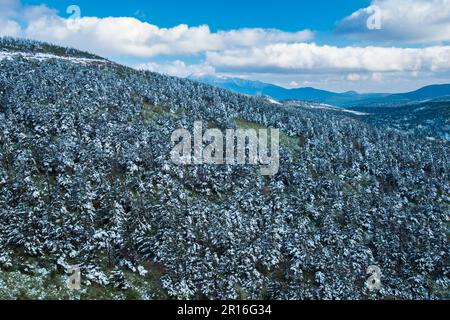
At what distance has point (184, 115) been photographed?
161000 millimetres

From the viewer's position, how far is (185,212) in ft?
280

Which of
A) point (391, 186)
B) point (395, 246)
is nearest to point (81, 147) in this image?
point (395, 246)

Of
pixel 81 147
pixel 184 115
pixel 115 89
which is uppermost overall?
pixel 115 89

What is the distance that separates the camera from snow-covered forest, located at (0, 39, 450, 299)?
64188 mm

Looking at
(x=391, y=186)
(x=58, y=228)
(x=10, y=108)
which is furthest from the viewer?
(x=391, y=186)

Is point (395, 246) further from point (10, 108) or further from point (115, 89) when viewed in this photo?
point (115, 89)

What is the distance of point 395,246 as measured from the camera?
313 feet

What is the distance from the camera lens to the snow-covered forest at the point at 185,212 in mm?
64188

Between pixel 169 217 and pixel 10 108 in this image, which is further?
pixel 10 108

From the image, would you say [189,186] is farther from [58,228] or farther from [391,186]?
[391,186]

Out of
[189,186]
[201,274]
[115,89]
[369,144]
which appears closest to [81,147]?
[189,186]
